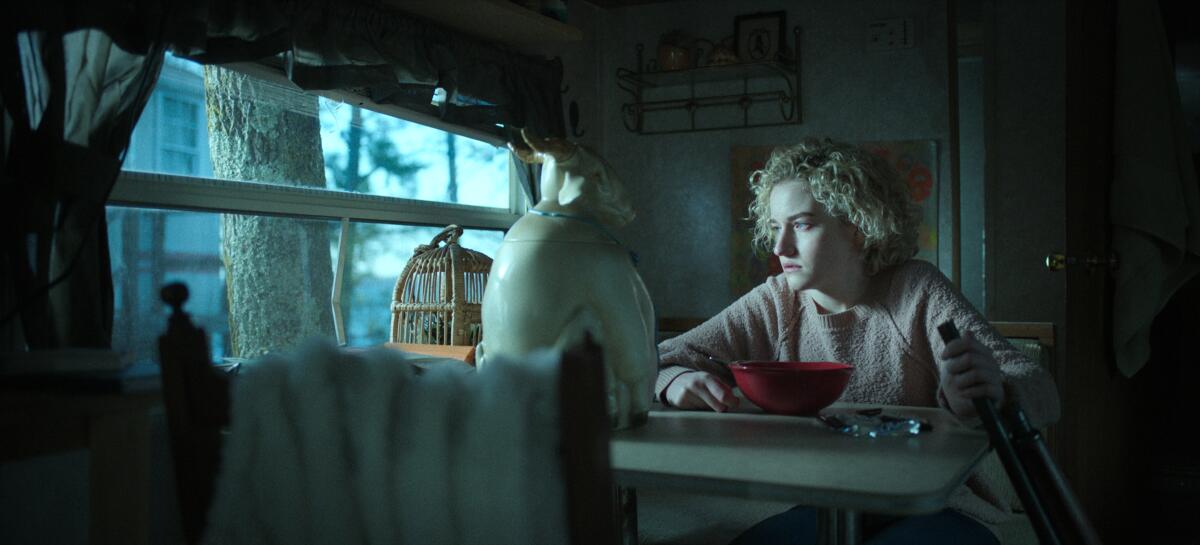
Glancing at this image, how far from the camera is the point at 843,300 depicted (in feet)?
5.17

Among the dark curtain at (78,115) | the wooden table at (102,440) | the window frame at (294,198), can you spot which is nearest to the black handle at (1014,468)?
the wooden table at (102,440)

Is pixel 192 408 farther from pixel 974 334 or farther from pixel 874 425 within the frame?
pixel 974 334

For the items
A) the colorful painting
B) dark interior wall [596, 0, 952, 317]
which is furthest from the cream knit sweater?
dark interior wall [596, 0, 952, 317]

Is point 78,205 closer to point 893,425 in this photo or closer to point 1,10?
point 1,10

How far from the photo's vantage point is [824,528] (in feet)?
3.07

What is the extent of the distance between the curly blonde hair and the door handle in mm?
554

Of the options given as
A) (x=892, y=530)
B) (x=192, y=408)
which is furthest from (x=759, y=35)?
(x=192, y=408)

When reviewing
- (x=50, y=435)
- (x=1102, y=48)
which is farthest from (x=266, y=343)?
(x=1102, y=48)

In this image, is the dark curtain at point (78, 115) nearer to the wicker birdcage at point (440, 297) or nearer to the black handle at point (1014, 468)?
the wicker birdcage at point (440, 297)

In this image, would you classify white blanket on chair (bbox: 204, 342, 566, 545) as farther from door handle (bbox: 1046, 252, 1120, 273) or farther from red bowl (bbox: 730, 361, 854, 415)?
door handle (bbox: 1046, 252, 1120, 273)

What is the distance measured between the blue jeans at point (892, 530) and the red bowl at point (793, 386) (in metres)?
0.18

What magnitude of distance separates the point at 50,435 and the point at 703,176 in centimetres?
275

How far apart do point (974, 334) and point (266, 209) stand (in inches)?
66.7

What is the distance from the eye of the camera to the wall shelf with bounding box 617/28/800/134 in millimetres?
3244
